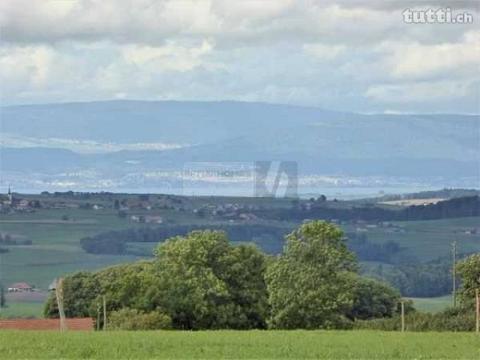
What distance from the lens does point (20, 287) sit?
135125 mm

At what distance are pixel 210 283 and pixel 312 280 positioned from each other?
10.6 metres

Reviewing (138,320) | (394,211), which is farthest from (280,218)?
(138,320)

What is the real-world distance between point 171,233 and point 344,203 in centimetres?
2667

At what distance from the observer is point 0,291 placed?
124 metres

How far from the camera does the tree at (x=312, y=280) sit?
5731 cm

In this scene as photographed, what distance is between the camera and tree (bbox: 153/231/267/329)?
6469cm

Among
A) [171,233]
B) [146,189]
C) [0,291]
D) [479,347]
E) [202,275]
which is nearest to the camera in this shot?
[479,347]

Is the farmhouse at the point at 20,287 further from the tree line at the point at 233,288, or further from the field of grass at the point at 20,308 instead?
the tree line at the point at 233,288

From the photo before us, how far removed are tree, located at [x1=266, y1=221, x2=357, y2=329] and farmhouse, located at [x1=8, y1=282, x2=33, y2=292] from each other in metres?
72.8

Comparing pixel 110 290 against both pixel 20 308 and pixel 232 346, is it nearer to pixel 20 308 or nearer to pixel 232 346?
pixel 20 308

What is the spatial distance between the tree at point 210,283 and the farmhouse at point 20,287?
60.6 metres

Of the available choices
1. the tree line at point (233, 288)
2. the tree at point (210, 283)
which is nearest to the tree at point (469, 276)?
the tree line at point (233, 288)

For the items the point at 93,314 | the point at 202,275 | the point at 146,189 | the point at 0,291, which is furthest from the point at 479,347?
the point at 146,189

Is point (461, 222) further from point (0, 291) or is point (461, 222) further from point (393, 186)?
point (0, 291)
